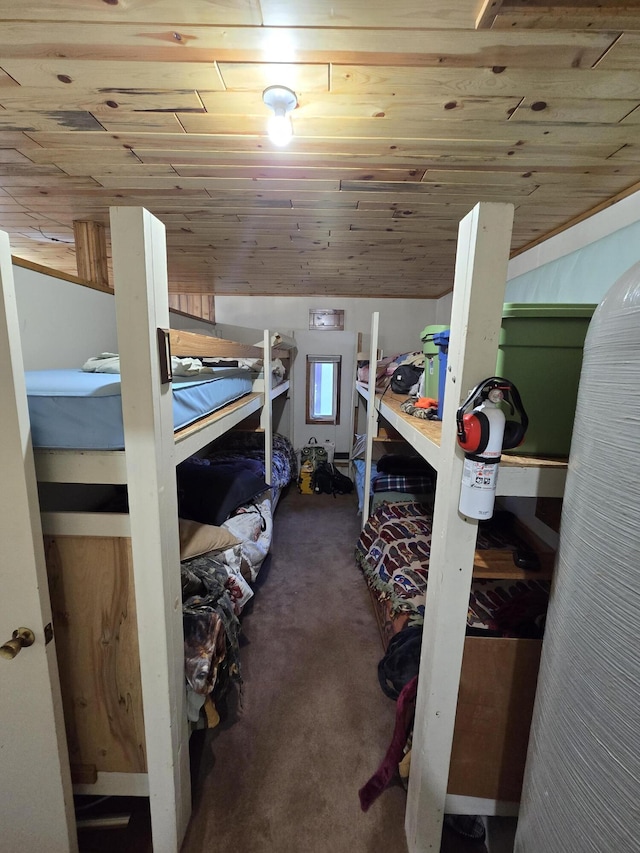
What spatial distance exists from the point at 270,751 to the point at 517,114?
2.34 metres

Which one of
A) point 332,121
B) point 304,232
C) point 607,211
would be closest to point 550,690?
point 332,121

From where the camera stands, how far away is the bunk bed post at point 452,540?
0.70 m

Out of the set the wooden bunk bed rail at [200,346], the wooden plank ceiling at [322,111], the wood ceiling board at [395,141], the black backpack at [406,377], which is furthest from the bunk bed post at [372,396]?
the wood ceiling board at [395,141]

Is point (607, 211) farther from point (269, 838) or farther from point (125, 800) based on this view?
point (125, 800)

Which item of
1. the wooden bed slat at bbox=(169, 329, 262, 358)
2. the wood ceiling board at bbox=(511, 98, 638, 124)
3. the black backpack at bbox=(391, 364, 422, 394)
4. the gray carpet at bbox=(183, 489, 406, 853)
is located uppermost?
the wood ceiling board at bbox=(511, 98, 638, 124)

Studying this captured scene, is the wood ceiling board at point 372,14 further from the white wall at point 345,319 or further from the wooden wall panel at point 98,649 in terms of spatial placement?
the white wall at point 345,319

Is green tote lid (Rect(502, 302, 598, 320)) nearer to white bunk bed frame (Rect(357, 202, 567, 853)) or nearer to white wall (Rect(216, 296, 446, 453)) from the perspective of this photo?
white bunk bed frame (Rect(357, 202, 567, 853))

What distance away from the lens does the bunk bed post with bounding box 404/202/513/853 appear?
2.28 ft

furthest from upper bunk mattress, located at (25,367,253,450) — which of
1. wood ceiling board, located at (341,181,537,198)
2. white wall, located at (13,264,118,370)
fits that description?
wood ceiling board, located at (341,181,537,198)

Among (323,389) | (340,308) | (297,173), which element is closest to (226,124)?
(297,173)

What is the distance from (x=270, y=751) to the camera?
1.27 m

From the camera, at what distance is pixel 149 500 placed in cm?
76

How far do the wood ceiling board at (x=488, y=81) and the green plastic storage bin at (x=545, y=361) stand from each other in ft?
2.12

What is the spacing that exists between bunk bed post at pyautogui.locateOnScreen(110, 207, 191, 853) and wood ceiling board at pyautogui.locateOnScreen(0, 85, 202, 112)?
54cm
